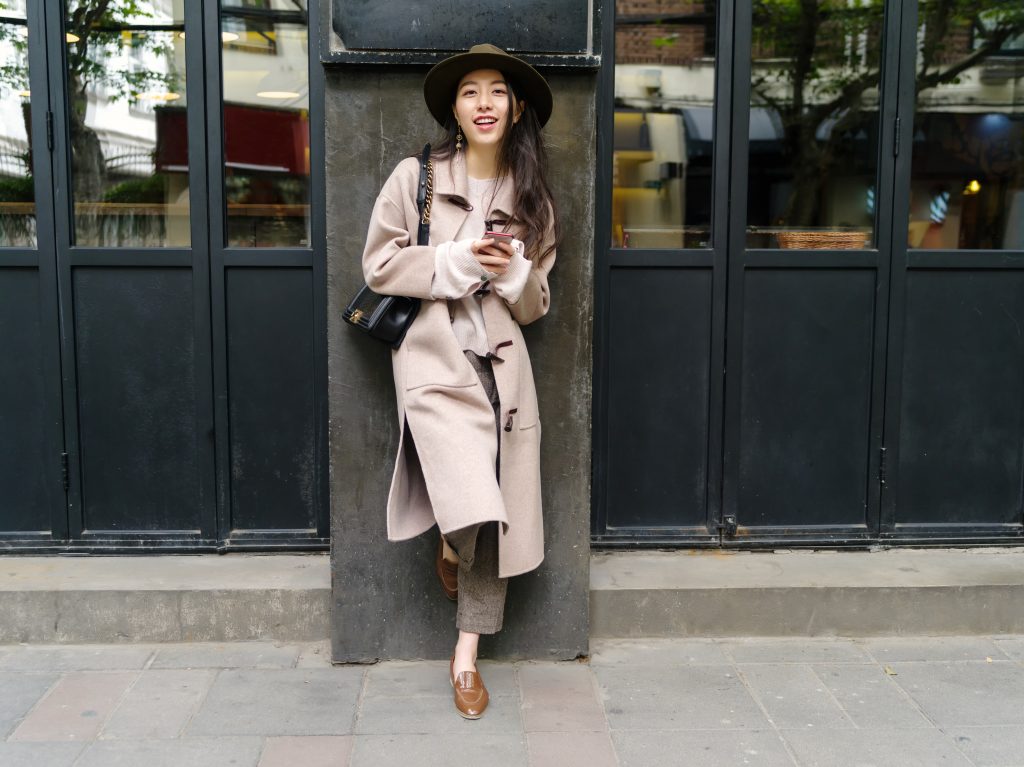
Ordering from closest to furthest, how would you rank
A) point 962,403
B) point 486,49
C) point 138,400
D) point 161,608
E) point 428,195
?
1. point 486,49
2. point 428,195
3. point 161,608
4. point 138,400
5. point 962,403

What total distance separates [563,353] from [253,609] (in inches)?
62.9

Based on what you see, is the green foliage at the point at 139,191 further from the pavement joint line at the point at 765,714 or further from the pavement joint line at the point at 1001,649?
the pavement joint line at the point at 1001,649

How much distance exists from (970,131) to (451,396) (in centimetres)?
283

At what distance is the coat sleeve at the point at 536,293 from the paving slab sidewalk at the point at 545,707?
1.36 meters

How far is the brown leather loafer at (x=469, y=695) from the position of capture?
11.5 ft

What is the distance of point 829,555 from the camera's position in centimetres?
459

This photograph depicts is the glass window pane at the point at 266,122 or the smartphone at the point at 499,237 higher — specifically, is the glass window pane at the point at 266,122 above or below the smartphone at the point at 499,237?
above

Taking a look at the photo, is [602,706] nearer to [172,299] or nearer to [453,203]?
[453,203]

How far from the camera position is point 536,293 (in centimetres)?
355

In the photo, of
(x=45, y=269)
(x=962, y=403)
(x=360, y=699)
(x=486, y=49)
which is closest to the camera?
(x=486, y=49)

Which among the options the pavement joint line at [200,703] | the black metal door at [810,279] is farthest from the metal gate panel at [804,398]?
the pavement joint line at [200,703]

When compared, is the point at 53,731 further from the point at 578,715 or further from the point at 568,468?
the point at 568,468

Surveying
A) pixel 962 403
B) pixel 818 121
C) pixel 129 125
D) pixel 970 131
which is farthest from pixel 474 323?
pixel 970 131

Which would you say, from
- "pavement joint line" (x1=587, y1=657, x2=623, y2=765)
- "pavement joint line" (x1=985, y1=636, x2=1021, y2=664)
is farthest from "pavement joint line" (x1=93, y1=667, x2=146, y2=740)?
"pavement joint line" (x1=985, y1=636, x2=1021, y2=664)
